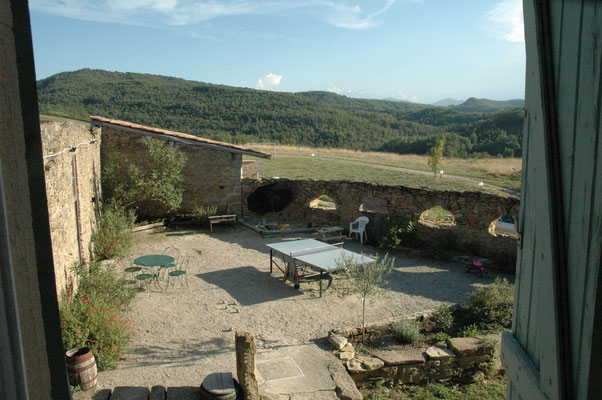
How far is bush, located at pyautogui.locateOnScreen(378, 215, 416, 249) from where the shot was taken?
11.8m

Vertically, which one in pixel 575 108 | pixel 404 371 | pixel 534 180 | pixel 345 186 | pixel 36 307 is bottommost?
pixel 404 371

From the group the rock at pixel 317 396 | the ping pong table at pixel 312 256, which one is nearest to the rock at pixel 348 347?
the rock at pixel 317 396

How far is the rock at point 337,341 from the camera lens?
666cm

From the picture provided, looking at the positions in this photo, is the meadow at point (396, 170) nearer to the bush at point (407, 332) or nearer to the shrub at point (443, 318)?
the shrub at point (443, 318)

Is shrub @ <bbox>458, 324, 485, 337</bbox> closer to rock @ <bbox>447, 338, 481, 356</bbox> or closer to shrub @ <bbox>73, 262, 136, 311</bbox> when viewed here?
rock @ <bbox>447, 338, 481, 356</bbox>

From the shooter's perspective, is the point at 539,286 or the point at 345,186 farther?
the point at 345,186

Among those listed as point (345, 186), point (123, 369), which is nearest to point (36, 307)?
point (123, 369)

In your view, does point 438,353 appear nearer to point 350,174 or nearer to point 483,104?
point 350,174

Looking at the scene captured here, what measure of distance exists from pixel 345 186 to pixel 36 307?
12.7 meters

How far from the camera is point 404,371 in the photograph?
635 centimetres

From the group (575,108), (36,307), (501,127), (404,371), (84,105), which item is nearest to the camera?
(36,307)

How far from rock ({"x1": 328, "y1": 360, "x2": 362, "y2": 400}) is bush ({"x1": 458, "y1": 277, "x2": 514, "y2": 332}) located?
9.83 feet

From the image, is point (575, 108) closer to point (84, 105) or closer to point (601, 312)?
point (601, 312)

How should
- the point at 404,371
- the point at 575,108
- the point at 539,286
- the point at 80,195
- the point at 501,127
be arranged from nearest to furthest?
the point at 575,108 → the point at 539,286 → the point at 404,371 → the point at 80,195 → the point at 501,127
